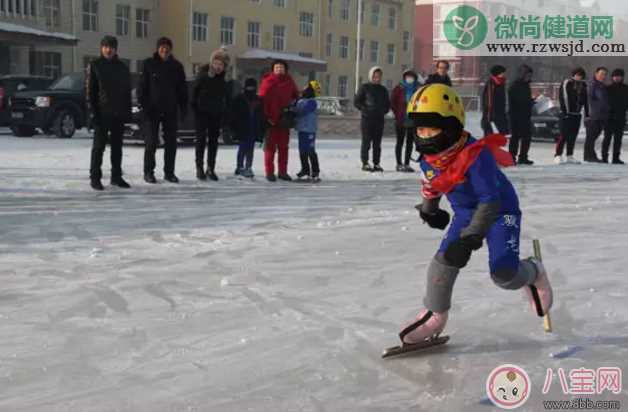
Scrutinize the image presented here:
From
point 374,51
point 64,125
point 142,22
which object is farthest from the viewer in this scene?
point 374,51

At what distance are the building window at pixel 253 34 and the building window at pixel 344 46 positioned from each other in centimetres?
817

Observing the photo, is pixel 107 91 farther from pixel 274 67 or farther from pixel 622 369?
pixel 622 369

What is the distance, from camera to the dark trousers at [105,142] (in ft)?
30.9

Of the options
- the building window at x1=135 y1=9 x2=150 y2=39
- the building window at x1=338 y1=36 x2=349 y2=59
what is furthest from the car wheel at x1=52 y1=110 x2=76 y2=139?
the building window at x1=338 y1=36 x2=349 y2=59

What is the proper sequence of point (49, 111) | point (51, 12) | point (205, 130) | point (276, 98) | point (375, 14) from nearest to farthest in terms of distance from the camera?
1. point (205, 130)
2. point (276, 98)
3. point (49, 111)
4. point (51, 12)
5. point (375, 14)

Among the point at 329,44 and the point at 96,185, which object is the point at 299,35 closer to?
the point at 329,44

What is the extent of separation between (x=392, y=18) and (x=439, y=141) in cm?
5825

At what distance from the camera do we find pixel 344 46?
54.7 m

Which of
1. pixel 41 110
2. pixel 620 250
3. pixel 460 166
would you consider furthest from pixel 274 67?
pixel 41 110

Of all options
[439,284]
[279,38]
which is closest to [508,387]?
[439,284]

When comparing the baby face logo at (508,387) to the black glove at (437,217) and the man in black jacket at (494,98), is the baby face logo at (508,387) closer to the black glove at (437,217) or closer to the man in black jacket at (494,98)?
the black glove at (437,217)

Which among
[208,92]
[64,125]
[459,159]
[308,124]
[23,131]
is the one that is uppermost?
[208,92]

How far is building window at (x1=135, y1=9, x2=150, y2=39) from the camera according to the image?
41312 mm

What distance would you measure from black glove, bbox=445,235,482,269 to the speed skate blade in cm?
53
